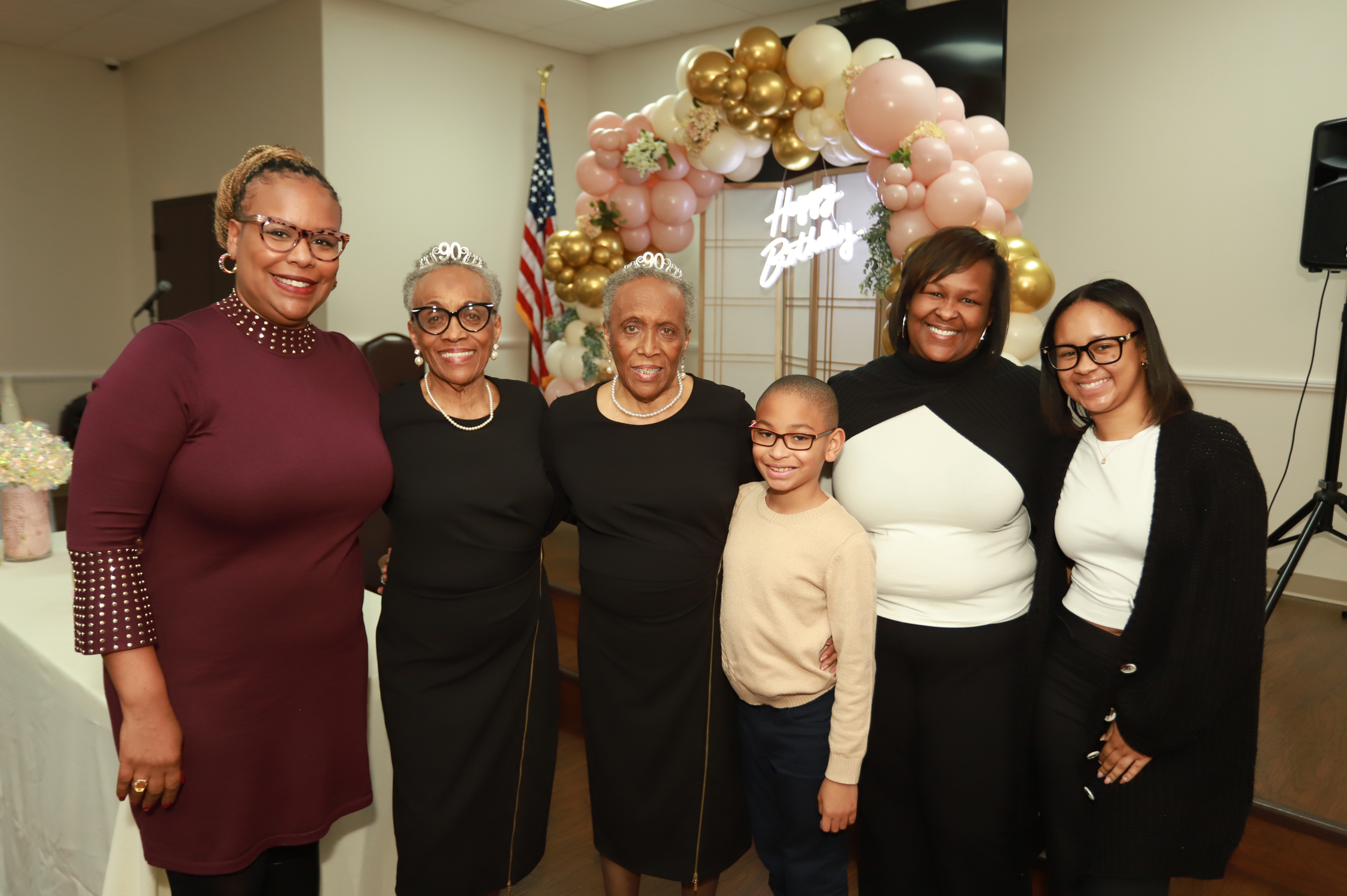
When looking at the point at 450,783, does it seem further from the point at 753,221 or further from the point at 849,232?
the point at 753,221

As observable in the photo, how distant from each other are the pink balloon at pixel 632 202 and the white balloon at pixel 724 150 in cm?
53

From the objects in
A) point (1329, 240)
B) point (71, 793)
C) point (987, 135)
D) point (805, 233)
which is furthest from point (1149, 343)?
point (805, 233)

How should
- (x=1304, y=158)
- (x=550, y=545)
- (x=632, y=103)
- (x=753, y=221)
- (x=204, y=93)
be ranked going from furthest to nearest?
(x=632, y=103), (x=204, y=93), (x=753, y=221), (x=550, y=545), (x=1304, y=158)

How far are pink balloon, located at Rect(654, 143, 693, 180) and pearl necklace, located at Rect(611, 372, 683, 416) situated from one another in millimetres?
3183

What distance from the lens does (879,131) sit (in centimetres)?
376

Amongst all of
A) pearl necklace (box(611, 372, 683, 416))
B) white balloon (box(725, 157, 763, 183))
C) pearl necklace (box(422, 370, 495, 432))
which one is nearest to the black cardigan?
pearl necklace (box(611, 372, 683, 416))

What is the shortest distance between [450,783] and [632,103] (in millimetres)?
6603

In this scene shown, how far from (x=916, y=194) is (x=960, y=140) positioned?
0.33 metres

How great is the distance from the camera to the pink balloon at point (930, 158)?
139 inches

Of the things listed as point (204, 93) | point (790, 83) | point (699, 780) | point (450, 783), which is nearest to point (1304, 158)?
point (790, 83)

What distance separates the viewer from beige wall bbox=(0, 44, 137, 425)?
23.8 feet

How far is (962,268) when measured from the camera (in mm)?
1816

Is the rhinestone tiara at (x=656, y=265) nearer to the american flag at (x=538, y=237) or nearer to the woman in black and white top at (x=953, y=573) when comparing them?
the woman in black and white top at (x=953, y=573)

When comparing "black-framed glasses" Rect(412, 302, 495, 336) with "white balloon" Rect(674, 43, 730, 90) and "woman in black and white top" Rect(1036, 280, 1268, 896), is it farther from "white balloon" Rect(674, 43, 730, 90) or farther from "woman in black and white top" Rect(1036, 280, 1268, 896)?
"white balloon" Rect(674, 43, 730, 90)
